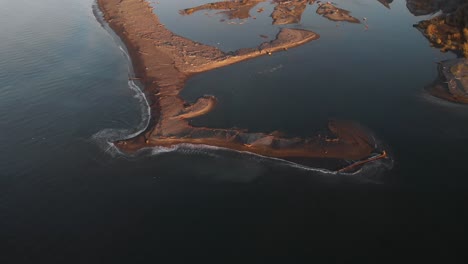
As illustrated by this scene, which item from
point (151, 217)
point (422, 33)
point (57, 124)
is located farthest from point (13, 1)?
point (422, 33)

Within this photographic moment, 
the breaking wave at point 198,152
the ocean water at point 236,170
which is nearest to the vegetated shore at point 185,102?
the breaking wave at point 198,152

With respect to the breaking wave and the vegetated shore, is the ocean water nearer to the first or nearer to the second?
the breaking wave

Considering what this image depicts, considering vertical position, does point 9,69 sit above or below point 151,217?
above

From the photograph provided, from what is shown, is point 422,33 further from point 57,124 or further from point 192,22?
point 57,124

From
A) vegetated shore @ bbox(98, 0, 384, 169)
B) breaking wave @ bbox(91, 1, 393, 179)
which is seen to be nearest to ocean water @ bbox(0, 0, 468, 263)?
breaking wave @ bbox(91, 1, 393, 179)

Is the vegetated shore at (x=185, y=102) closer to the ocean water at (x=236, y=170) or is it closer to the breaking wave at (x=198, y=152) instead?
the breaking wave at (x=198, y=152)

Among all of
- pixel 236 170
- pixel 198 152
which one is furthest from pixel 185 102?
pixel 236 170

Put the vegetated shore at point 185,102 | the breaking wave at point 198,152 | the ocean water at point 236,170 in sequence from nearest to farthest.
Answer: the ocean water at point 236,170 < the breaking wave at point 198,152 < the vegetated shore at point 185,102

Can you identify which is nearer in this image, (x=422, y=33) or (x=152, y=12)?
(x=422, y=33)
